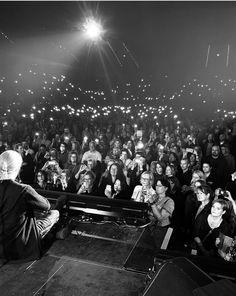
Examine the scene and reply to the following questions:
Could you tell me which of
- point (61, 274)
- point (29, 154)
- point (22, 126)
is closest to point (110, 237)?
point (61, 274)

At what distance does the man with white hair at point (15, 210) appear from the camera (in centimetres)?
316

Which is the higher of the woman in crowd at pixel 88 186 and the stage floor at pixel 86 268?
the woman in crowd at pixel 88 186

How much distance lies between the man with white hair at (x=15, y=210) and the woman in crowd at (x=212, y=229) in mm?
2623

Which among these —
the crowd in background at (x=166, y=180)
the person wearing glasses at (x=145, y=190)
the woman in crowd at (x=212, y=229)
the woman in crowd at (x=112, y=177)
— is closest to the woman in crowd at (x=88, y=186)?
the crowd in background at (x=166, y=180)

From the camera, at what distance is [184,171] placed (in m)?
7.41

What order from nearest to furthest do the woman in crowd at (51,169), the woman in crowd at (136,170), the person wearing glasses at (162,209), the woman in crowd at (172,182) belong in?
the person wearing glasses at (162,209) < the woman in crowd at (172,182) < the woman in crowd at (136,170) < the woman in crowd at (51,169)

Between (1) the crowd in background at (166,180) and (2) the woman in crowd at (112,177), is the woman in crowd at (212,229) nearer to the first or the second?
(1) the crowd in background at (166,180)

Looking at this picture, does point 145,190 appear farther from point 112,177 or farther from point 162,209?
point 112,177

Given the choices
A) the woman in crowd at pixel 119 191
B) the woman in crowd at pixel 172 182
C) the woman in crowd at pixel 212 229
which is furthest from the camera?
the woman in crowd at pixel 119 191

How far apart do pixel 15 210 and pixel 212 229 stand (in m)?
3.09

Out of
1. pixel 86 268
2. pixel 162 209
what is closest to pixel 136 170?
pixel 162 209

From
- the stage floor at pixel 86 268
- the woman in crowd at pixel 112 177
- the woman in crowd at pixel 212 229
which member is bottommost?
the stage floor at pixel 86 268

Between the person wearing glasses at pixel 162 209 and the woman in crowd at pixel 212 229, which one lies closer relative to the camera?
the woman in crowd at pixel 212 229

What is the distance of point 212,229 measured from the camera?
4.37 metres
